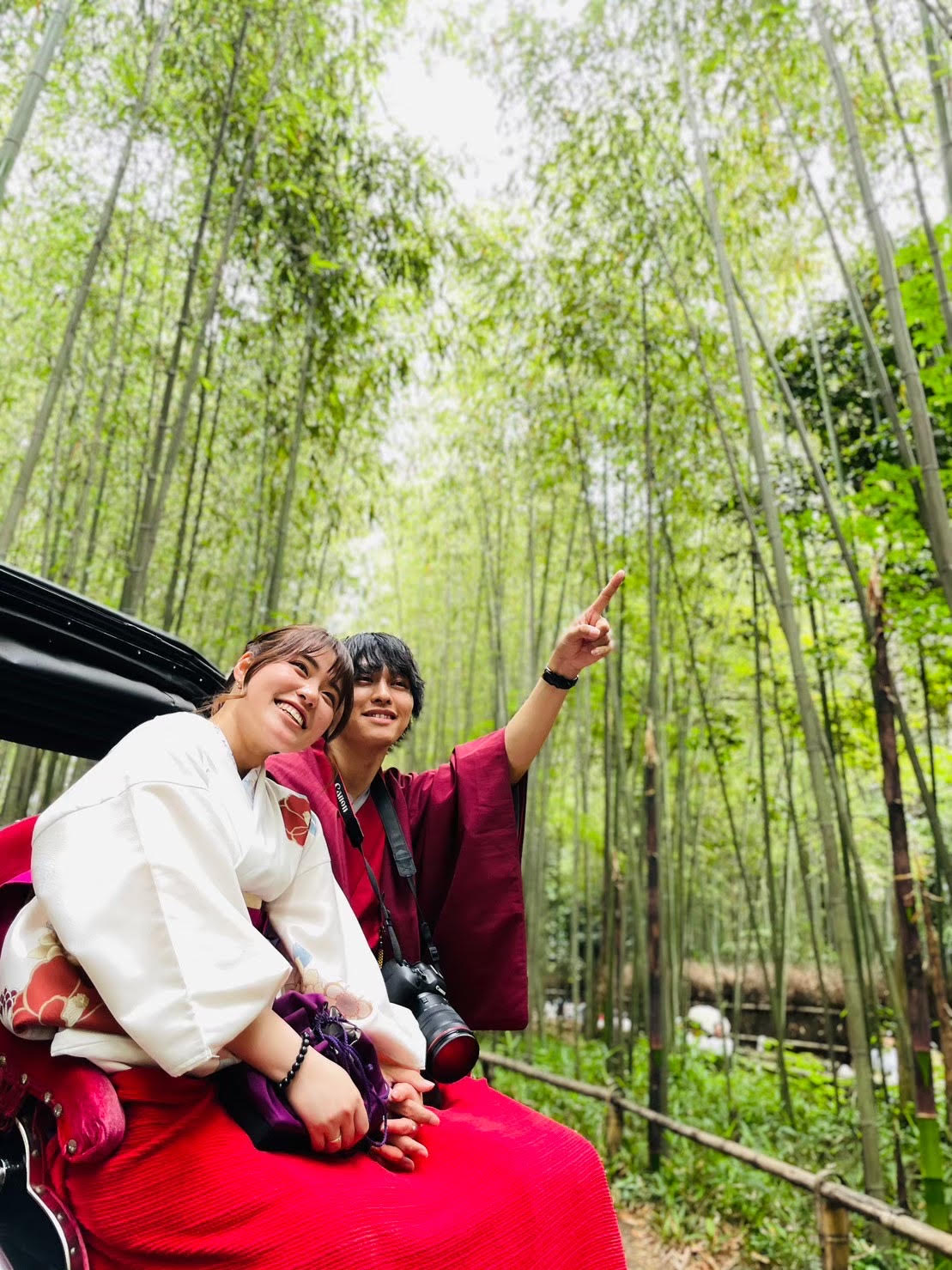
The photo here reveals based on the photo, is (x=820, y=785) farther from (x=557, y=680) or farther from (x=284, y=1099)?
(x=284, y=1099)

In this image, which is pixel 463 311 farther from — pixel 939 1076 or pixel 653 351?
pixel 939 1076

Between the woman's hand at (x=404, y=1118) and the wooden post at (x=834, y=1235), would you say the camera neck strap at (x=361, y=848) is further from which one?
the wooden post at (x=834, y=1235)

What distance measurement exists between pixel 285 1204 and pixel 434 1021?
432mm

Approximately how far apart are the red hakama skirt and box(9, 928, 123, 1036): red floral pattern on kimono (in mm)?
75

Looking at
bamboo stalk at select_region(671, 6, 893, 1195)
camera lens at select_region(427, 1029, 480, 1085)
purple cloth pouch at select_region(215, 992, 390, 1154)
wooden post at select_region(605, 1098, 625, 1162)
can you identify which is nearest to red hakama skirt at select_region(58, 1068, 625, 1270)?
purple cloth pouch at select_region(215, 992, 390, 1154)

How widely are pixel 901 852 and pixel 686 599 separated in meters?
3.56

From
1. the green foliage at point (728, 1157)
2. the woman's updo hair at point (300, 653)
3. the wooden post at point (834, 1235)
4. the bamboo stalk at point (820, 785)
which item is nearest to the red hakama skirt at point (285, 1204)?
the woman's updo hair at point (300, 653)

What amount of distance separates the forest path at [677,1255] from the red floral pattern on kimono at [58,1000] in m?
3.32

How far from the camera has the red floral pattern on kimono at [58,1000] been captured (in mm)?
922

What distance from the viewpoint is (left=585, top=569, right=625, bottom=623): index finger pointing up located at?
1.49 metres

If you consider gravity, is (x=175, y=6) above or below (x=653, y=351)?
above

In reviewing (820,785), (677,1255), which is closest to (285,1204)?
(820,785)

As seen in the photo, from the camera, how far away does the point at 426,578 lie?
8.98m

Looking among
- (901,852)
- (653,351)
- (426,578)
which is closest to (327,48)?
(653,351)
